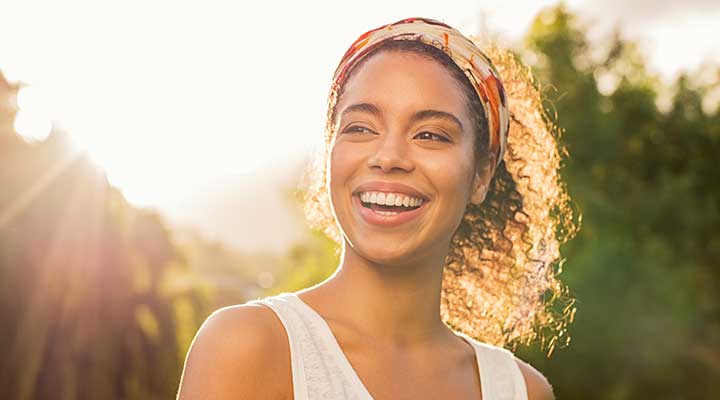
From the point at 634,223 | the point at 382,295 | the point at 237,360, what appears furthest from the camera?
the point at 634,223

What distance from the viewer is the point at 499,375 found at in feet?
9.77

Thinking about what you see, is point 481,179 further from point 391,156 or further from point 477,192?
point 391,156

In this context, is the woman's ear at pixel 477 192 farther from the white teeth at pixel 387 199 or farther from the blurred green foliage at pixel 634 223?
the blurred green foliage at pixel 634 223

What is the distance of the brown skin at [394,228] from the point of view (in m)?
2.63

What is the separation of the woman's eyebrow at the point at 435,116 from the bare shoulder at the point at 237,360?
25.2 inches

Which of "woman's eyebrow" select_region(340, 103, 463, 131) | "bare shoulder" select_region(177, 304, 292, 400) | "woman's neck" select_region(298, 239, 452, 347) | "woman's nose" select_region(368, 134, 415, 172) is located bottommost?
"bare shoulder" select_region(177, 304, 292, 400)

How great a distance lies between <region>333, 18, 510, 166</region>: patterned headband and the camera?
278cm

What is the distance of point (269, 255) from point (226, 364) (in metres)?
127

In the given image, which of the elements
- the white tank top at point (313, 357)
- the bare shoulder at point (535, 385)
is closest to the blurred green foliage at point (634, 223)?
the bare shoulder at point (535, 385)

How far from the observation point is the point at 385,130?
2.65 m

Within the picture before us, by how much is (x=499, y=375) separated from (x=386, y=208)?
68cm

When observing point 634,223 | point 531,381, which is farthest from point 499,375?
point 634,223

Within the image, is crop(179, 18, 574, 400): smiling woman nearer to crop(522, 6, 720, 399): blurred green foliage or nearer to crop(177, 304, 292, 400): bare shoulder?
crop(177, 304, 292, 400): bare shoulder

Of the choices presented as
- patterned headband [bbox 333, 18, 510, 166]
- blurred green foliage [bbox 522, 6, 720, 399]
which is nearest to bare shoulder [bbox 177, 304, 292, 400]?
patterned headband [bbox 333, 18, 510, 166]
